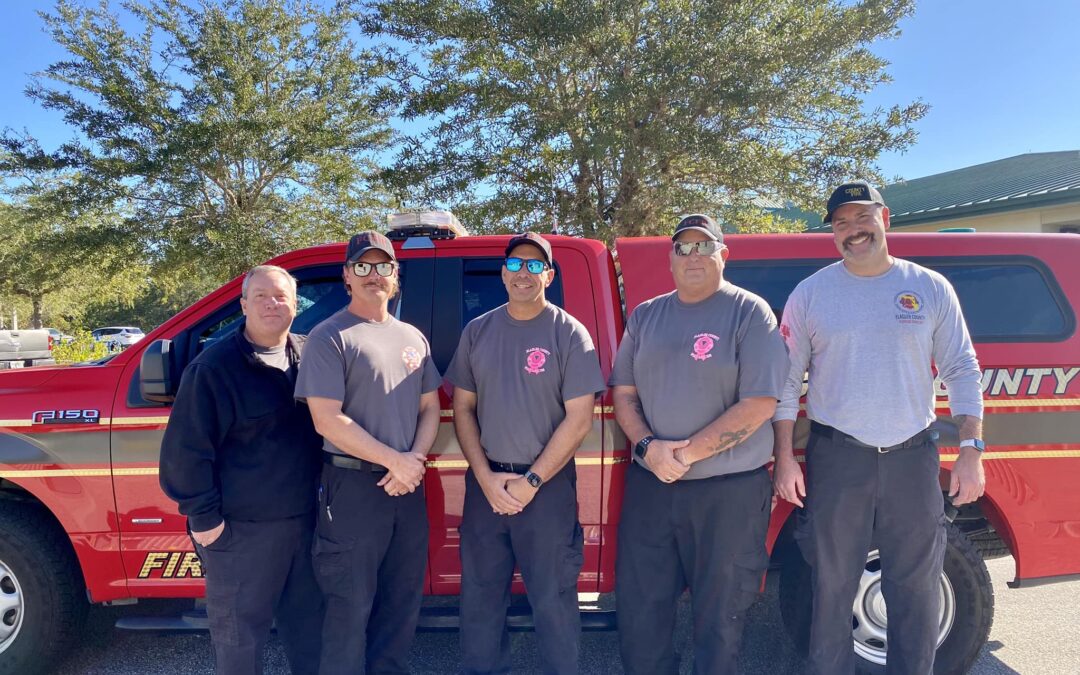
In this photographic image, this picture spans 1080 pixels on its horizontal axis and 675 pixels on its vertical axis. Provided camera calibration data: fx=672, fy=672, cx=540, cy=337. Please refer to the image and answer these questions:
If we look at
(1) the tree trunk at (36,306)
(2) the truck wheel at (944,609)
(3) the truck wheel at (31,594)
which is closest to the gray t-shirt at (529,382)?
(2) the truck wheel at (944,609)

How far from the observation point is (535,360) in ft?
8.48

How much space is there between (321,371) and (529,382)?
Result: 769 mm

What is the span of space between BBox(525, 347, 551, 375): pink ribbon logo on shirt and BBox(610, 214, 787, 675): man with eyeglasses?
0.31 m

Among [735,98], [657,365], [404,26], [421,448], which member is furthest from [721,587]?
[404,26]

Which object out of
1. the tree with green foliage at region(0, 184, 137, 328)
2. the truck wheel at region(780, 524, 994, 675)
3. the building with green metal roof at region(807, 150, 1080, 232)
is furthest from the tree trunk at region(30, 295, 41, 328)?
the truck wheel at region(780, 524, 994, 675)

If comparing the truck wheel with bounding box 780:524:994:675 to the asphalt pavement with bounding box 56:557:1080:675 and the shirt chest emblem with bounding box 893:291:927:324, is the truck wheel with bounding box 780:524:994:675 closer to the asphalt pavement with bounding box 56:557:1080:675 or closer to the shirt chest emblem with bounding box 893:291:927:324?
the asphalt pavement with bounding box 56:557:1080:675

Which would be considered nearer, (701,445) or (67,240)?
(701,445)

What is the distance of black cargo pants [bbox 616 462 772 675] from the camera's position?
251cm

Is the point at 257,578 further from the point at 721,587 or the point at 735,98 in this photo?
the point at 735,98

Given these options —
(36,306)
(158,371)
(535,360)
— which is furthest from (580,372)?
(36,306)

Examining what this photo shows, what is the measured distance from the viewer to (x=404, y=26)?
7.39m

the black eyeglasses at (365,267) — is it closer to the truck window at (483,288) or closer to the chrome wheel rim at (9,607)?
the truck window at (483,288)

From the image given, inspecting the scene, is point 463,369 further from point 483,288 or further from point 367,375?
point 483,288

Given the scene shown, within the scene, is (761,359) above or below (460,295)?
below
